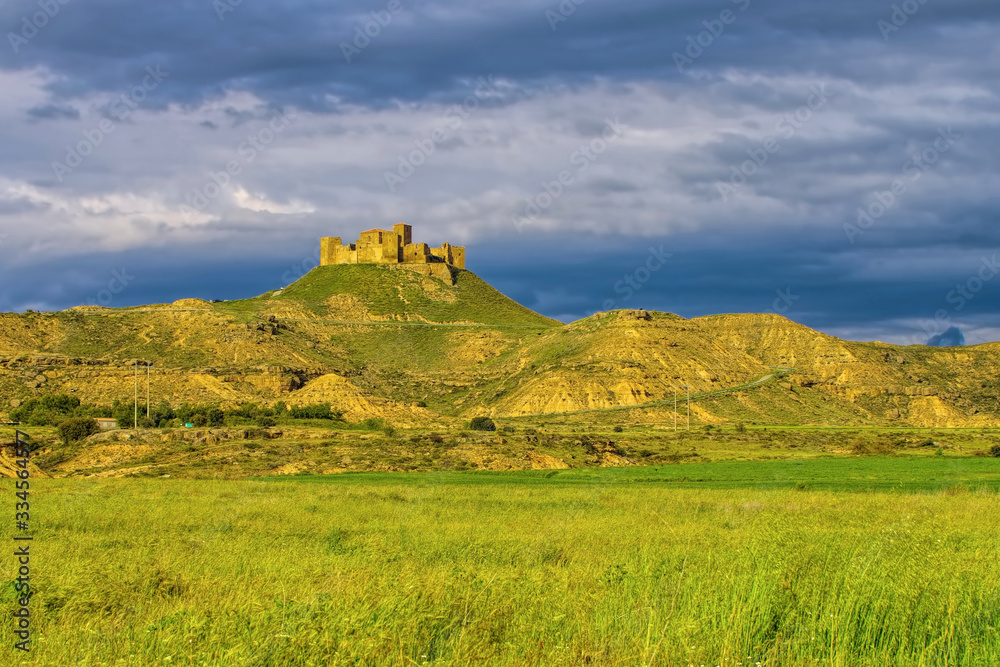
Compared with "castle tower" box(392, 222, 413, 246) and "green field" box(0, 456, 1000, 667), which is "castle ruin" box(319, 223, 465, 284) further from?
"green field" box(0, 456, 1000, 667)

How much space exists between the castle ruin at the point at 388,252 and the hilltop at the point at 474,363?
1260cm

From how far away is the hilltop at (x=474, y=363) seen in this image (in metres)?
98.6

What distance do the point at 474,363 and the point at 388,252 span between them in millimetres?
50287

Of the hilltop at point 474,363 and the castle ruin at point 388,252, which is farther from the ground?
the castle ruin at point 388,252

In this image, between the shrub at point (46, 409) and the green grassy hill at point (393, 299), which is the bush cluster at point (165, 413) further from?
the green grassy hill at point (393, 299)

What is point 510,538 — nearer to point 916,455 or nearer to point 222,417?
point 916,455

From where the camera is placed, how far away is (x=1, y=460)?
43844 mm

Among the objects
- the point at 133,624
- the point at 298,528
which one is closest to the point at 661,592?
the point at 133,624

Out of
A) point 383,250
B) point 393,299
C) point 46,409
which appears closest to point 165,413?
point 46,409

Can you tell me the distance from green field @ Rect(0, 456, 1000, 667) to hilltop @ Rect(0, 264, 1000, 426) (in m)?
67.4

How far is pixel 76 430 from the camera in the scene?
63625 mm

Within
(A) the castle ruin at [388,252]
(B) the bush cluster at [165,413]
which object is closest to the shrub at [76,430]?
(B) the bush cluster at [165,413]

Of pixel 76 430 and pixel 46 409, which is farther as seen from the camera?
pixel 46 409

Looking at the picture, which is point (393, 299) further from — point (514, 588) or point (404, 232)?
point (514, 588)
